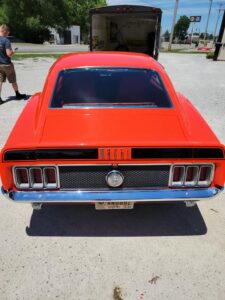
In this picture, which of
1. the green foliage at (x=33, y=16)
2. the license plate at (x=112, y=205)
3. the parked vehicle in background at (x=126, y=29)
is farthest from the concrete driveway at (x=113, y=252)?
the green foliage at (x=33, y=16)

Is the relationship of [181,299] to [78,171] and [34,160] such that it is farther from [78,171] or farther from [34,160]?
[34,160]

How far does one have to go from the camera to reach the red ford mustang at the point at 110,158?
230cm

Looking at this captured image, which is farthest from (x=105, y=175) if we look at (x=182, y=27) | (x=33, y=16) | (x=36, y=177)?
(x=182, y=27)

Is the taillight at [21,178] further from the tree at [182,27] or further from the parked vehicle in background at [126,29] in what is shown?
the tree at [182,27]

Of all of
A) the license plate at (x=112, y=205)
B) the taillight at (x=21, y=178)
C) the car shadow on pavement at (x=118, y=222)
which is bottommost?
the car shadow on pavement at (x=118, y=222)

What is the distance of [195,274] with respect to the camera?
7.91 feet

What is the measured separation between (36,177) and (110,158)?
0.73 metres

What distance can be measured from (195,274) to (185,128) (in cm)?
136

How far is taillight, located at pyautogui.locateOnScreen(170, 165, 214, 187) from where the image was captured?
95.9 inches

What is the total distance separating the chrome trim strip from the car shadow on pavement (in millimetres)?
637

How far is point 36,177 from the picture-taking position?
2467mm

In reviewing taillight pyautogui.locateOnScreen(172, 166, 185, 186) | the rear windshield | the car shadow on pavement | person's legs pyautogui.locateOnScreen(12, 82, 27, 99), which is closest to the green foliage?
person's legs pyautogui.locateOnScreen(12, 82, 27, 99)

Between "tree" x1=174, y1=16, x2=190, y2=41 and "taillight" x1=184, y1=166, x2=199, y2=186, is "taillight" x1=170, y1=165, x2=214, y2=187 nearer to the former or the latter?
"taillight" x1=184, y1=166, x2=199, y2=186

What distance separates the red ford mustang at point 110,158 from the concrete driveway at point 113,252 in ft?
1.64
